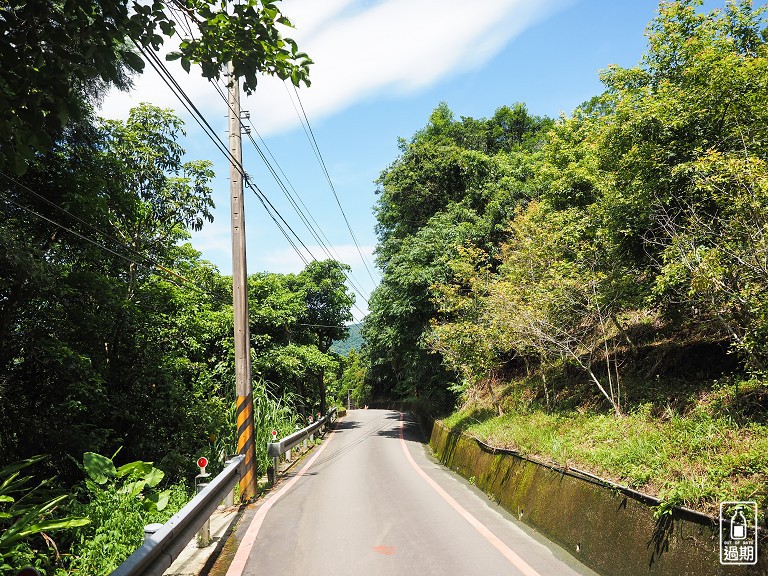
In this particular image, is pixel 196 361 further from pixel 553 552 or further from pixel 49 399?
pixel 553 552

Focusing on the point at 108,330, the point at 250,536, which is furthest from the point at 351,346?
the point at 250,536

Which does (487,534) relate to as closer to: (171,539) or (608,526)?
(608,526)

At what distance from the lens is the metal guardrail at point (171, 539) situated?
11.3 feet

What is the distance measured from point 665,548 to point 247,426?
6838mm

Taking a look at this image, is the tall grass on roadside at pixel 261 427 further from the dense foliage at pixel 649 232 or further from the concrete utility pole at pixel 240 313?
the dense foliage at pixel 649 232

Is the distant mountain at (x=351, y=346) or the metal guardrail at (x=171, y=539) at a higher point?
the distant mountain at (x=351, y=346)

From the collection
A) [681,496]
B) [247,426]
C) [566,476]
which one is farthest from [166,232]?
[681,496]

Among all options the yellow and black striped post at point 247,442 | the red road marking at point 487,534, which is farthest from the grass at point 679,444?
the yellow and black striped post at point 247,442

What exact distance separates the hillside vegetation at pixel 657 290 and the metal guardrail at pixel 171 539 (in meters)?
4.32

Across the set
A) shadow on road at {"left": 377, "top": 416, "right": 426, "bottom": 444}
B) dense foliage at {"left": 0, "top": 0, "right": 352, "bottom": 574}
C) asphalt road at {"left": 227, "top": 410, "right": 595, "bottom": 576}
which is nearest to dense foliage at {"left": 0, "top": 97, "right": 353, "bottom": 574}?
dense foliage at {"left": 0, "top": 0, "right": 352, "bottom": 574}

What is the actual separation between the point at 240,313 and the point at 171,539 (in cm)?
529

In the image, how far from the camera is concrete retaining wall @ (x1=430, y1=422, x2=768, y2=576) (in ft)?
12.7

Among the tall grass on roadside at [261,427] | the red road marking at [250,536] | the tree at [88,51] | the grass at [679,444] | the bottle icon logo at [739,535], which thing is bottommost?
the red road marking at [250,536]

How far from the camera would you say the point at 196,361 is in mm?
15344
